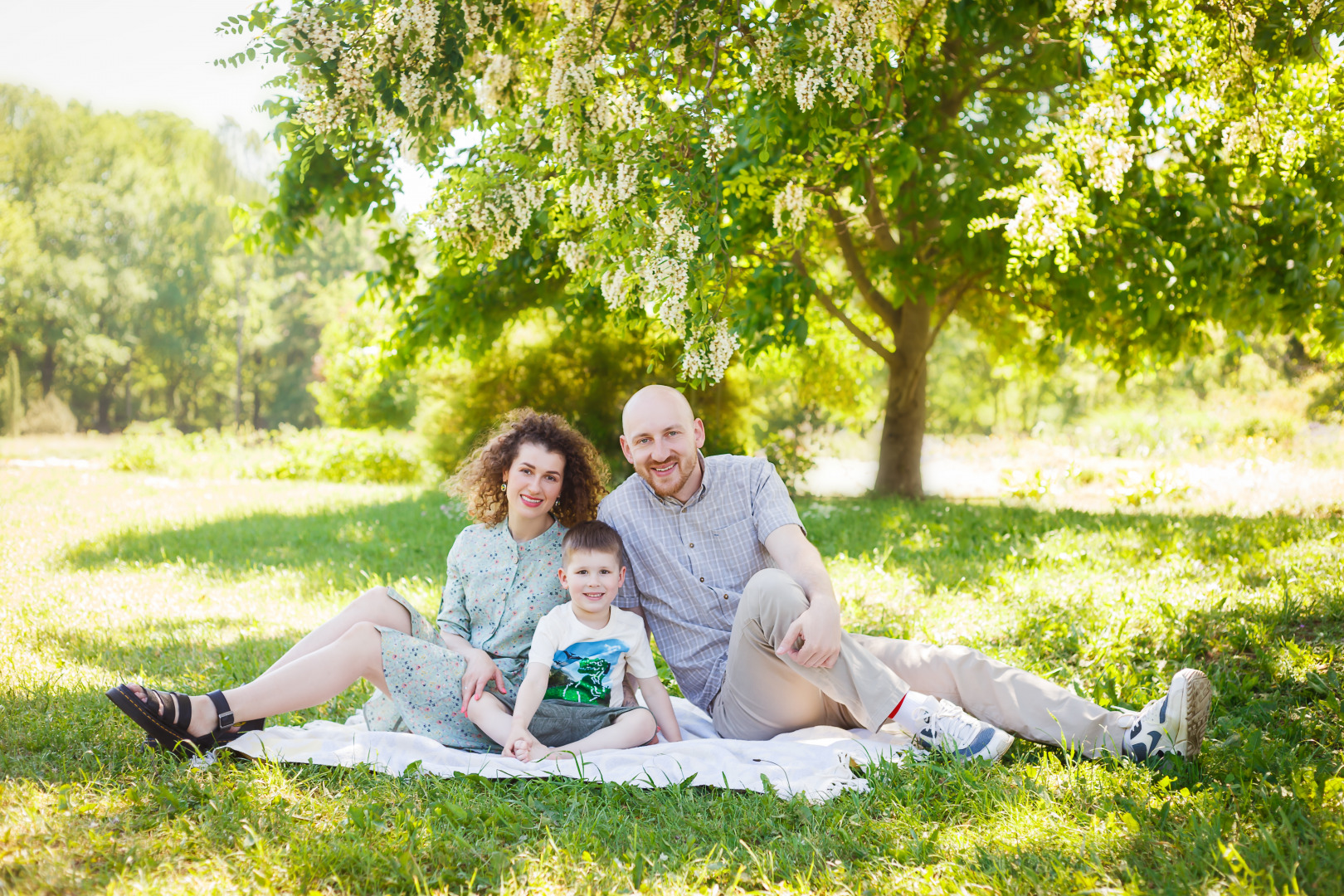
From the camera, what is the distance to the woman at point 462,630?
9.61ft

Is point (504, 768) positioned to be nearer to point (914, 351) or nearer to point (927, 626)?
point (927, 626)

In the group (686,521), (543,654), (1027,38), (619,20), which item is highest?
(1027,38)

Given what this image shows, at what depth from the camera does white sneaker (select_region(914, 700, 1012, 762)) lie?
2.89 meters

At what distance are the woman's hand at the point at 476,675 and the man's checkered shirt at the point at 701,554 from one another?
A: 55cm

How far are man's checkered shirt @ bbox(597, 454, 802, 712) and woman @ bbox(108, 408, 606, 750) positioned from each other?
0.29 meters

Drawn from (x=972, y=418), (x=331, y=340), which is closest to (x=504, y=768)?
(x=331, y=340)

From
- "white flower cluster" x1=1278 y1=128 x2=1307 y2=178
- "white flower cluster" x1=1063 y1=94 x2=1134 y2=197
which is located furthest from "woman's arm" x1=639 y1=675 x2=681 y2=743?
"white flower cluster" x1=1278 y1=128 x2=1307 y2=178

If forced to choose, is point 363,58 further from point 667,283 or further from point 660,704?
point 660,704

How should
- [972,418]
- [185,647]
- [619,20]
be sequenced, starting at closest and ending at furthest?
[619,20]
[185,647]
[972,418]

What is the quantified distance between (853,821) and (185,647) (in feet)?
12.8

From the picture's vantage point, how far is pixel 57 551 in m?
7.35

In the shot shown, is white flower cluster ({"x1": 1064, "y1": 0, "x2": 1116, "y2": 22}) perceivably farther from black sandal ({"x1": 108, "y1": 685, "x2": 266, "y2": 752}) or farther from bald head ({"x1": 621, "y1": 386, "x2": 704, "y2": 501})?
black sandal ({"x1": 108, "y1": 685, "x2": 266, "y2": 752})

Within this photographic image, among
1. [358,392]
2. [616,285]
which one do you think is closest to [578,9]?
[616,285]

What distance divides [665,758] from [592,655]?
46cm
